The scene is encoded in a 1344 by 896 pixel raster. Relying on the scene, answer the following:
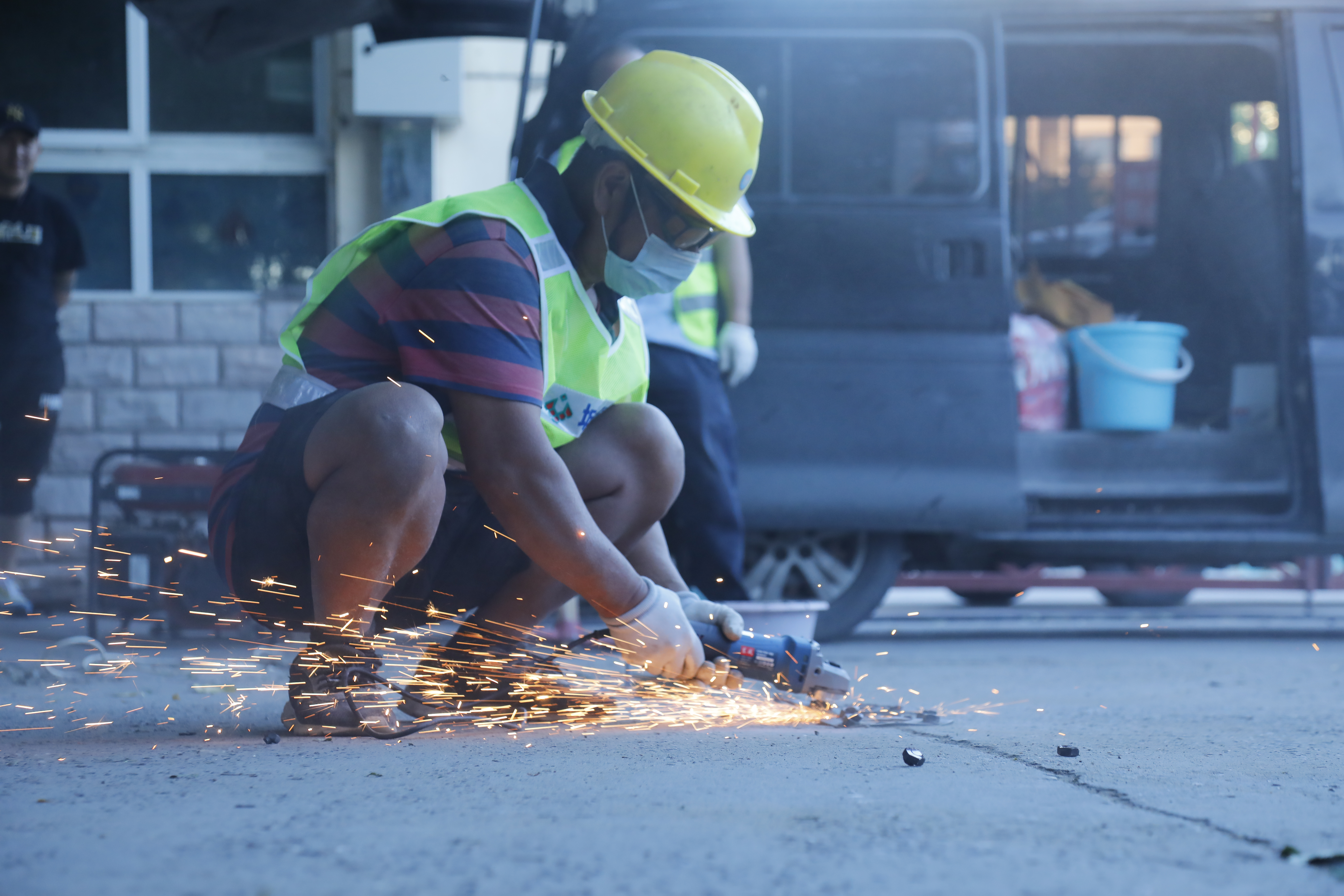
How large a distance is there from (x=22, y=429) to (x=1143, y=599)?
4581 millimetres

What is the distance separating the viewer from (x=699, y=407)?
3.64 meters

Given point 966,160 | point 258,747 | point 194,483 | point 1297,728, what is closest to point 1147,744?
point 1297,728

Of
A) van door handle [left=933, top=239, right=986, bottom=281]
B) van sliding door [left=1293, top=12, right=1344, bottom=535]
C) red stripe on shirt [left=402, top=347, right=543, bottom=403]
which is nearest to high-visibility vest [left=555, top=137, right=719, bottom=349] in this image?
van door handle [left=933, top=239, right=986, bottom=281]

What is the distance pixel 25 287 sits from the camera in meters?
4.48

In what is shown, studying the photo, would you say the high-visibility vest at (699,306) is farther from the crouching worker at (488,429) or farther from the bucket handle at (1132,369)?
the bucket handle at (1132,369)

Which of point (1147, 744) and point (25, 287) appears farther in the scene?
point (25, 287)

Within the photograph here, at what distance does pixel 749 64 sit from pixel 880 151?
0.50 metres

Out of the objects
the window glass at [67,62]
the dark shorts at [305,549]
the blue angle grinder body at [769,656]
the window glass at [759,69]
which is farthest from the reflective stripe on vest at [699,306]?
the window glass at [67,62]

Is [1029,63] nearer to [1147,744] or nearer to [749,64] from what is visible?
[749,64]

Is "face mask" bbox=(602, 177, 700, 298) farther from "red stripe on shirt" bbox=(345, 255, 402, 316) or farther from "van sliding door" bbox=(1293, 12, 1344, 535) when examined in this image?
"van sliding door" bbox=(1293, 12, 1344, 535)

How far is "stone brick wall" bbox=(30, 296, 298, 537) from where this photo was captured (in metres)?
5.34

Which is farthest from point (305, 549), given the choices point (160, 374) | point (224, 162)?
point (224, 162)

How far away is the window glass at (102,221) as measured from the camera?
557 centimetres

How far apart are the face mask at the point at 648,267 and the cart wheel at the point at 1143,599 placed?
386 centimetres
